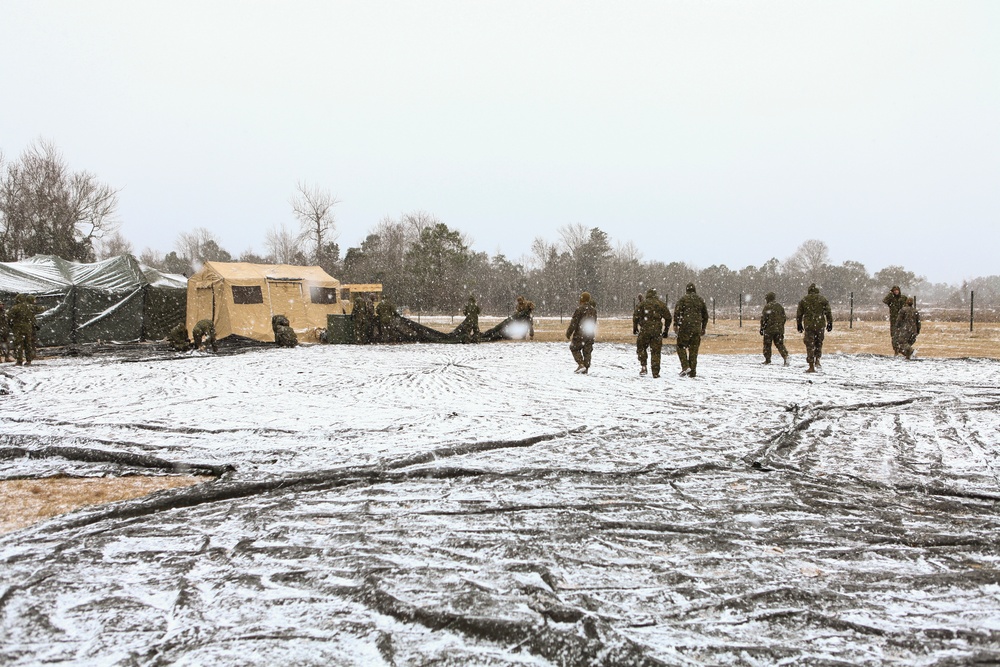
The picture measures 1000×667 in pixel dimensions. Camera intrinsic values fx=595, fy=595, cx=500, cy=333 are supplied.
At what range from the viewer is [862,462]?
192 inches

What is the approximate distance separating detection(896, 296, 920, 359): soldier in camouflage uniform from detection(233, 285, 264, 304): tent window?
18.4 meters

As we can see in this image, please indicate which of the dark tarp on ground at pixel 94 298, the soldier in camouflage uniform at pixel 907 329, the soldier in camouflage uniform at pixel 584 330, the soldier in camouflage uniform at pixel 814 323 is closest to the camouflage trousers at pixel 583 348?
the soldier in camouflage uniform at pixel 584 330

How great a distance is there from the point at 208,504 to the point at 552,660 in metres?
2.80

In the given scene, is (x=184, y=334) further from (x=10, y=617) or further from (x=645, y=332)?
(x=10, y=617)

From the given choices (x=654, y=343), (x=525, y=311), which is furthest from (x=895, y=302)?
(x=525, y=311)

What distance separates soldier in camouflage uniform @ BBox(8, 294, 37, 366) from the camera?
13.0 m

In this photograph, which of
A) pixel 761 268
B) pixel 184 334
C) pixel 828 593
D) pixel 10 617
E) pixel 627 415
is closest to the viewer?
pixel 10 617

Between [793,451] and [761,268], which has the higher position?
[761,268]

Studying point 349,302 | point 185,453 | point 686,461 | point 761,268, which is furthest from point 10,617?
point 761,268

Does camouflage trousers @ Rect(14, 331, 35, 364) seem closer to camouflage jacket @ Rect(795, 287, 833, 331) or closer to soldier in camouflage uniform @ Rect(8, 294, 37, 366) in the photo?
soldier in camouflage uniform @ Rect(8, 294, 37, 366)

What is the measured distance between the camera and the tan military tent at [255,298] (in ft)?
63.6

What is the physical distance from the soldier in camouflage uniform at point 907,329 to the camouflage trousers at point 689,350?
600 cm

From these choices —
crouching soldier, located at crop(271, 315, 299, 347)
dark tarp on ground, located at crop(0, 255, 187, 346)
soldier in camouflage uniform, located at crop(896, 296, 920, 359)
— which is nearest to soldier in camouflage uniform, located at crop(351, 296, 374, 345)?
crouching soldier, located at crop(271, 315, 299, 347)

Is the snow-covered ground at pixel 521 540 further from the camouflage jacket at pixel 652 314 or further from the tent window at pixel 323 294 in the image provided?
the tent window at pixel 323 294
